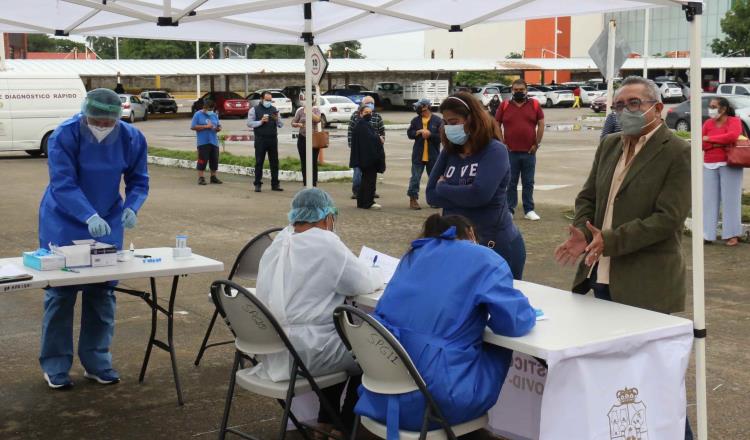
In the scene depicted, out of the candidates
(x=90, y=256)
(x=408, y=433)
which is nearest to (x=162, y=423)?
(x=90, y=256)

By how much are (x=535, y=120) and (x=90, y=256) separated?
8095 mm

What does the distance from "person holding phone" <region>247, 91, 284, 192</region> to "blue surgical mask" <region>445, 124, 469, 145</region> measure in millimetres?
10923

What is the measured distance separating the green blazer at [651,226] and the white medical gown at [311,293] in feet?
4.06

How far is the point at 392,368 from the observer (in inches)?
154

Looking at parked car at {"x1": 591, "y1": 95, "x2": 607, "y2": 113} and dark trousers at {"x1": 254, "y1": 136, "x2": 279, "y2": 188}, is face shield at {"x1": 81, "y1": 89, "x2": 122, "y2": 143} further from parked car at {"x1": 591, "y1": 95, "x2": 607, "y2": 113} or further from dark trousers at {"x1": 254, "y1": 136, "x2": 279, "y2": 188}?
parked car at {"x1": 591, "y1": 95, "x2": 607, "y2": 113}

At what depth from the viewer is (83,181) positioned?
19.2 feet

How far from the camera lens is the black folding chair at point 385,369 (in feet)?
12.5

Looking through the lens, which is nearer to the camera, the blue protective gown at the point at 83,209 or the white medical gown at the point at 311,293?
the white medical gown at the point at 311,293

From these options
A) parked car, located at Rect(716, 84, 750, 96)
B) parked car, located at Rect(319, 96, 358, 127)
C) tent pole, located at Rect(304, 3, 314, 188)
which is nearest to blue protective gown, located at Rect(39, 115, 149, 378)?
tent pole, located at Rect(304, 3, 314, 188)

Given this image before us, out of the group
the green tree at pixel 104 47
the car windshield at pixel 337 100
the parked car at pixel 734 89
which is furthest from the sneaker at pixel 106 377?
the green tree at pixel 104 47

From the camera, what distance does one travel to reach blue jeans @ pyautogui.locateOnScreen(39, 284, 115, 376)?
19.1 ft

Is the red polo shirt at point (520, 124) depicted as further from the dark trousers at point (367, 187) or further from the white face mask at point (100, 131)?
the white face mask at point (100, 131)

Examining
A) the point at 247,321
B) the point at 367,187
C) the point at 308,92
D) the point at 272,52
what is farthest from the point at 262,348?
the point at 272,52

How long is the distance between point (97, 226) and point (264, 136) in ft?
36.2
